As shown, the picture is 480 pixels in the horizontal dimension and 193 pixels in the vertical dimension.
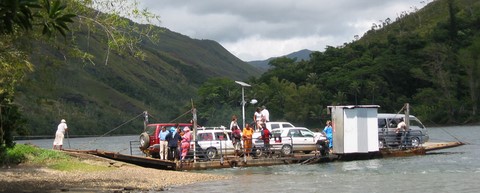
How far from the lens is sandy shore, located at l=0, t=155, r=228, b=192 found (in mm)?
18344

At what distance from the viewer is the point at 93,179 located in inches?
832

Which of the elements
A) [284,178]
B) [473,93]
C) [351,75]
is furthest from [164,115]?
[284,178]

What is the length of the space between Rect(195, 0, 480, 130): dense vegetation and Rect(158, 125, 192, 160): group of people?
3015 inches

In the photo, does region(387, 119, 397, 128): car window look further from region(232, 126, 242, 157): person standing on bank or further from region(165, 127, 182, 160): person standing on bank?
region(165, 127, 182, 160): person standing on bank

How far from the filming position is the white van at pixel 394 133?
3431 cm

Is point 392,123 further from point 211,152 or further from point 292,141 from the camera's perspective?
point 211,152

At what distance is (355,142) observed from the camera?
103 ft

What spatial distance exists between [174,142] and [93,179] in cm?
836

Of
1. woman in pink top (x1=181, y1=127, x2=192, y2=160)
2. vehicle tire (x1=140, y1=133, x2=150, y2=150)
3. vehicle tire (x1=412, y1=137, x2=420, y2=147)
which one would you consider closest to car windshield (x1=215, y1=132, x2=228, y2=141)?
woman in pink top (x1=181, y1=127, x2=192, y2=160)

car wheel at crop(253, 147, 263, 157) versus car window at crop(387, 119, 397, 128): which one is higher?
car window at crop(387, 119, 397, 128)

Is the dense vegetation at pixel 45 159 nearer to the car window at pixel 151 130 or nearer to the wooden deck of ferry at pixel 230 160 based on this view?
the wooden deck of ferry at pixel 230 160

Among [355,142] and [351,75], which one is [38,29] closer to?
[355,142]

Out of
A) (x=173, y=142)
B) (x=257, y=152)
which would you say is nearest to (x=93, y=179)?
(x=173, y=142)

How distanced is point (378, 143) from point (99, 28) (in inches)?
701
